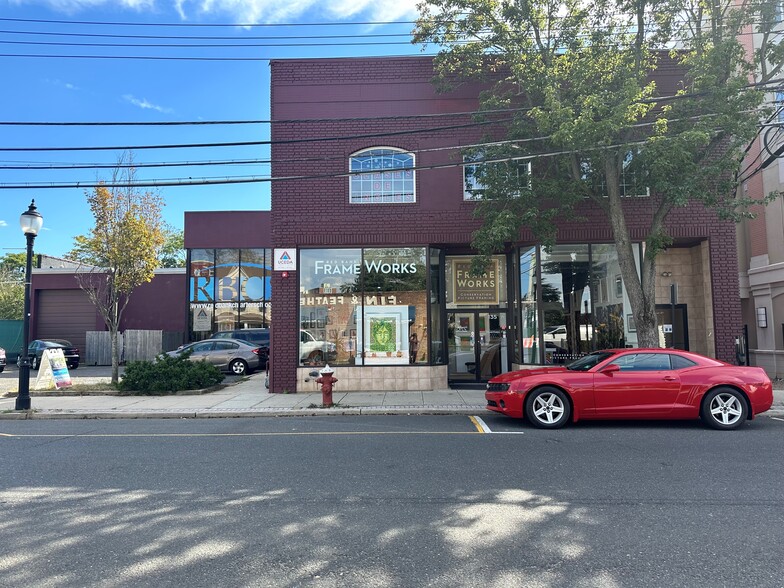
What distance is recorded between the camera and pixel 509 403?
8.85 meters

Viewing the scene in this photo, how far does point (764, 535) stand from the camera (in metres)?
4.12

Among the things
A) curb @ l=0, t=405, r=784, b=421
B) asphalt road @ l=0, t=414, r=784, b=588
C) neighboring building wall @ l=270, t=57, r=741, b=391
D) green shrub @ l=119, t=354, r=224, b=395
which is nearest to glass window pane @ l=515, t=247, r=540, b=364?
neighboring building wall @ l=270, t=57, r=741, b=391

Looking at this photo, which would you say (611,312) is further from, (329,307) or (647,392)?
(329,307)

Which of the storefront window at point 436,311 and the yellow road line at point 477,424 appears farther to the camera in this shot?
the storefront window at point 436,311

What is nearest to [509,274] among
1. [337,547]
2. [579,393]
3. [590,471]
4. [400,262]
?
[400,262]

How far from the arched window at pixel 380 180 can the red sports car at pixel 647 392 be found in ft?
22.5

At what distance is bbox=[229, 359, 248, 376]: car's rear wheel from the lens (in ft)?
65.8

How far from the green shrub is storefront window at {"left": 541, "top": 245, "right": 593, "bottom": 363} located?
9.25 meters

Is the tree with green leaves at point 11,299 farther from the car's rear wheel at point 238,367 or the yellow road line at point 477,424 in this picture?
the yellow road line at point 477,424

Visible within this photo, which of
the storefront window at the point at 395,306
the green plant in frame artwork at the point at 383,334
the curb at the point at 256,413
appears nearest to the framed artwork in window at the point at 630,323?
the storefront window at the point at 395,306

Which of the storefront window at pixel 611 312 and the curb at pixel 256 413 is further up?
the storefront window at pixel 611 312

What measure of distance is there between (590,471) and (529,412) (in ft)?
8.79

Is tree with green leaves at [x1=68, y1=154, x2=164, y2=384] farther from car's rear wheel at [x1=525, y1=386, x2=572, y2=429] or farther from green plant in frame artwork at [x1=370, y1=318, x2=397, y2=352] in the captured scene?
car's rear wheel at [x1=525, y1=386, x2=572, y2=429]

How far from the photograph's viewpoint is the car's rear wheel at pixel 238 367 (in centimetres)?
2006
